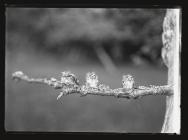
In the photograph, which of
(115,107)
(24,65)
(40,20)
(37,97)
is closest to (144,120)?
(115,107)

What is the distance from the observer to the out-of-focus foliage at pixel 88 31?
7.07 feet

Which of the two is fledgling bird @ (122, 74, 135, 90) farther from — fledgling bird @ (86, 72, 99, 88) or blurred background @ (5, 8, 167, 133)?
blurred background @ (5, 8, 167, 133)

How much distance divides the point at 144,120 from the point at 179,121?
0.72 metres

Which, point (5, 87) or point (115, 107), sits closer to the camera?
point (5, 87)

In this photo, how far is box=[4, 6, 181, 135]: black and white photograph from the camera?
64.5 inches

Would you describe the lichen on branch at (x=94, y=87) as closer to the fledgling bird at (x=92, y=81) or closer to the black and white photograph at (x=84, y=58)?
the fledgling bird at (x=92, y=81)

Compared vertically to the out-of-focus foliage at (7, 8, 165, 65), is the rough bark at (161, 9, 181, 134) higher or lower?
lower

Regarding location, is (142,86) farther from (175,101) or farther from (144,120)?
(144,120)

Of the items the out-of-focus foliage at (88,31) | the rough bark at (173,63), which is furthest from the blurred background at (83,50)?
the rough bark at (173,63)

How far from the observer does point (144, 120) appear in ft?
5.92

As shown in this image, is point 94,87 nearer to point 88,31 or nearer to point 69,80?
point 69,80

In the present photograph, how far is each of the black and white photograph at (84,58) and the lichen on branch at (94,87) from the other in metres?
0.13

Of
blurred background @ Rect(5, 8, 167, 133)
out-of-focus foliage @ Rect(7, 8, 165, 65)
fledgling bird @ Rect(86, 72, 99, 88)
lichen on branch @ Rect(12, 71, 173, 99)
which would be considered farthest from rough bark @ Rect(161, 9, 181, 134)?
Result: out-of-focus foliage @ Rect(7, 8, 165, 65)

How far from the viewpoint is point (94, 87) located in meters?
1.15
